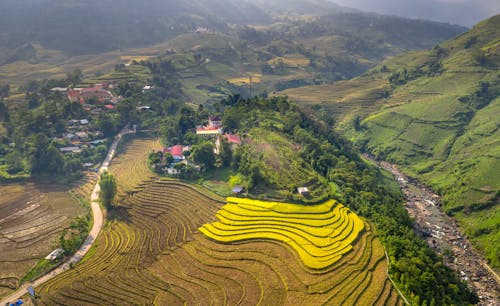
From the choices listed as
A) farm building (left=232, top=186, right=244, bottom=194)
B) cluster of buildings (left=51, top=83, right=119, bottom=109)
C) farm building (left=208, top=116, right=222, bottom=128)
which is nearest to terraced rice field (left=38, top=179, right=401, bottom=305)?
farm building (left=232, top=186, right=244, bottom=194)

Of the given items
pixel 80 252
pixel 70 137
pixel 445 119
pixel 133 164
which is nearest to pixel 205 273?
pixel 80 252

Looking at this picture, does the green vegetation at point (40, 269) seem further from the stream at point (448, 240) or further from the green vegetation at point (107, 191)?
the stream at point (448, 240)

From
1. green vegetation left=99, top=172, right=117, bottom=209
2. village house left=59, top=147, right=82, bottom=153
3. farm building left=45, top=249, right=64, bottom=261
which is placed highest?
green vegetation left=99, top=172, right=117, bottom=209

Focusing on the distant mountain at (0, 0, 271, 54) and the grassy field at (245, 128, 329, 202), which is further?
the distant mountain at (0, 0, 271, 54)

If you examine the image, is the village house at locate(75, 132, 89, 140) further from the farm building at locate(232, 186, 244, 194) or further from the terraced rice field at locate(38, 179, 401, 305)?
the farm building at locate(232, 186, 244, 194)

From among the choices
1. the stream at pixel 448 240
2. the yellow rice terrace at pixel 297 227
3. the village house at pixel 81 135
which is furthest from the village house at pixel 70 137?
the stream at pixel 448 240

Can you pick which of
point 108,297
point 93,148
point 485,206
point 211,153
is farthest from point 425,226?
point 93,148

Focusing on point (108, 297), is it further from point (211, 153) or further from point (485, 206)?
point (485, 206)

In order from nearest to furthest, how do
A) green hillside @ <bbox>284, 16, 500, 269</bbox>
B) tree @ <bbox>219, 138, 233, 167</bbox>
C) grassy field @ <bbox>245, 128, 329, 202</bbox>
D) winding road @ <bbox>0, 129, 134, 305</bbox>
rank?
winding road @ <bbox>0, 129, 134, 305</bbox> → grassy field @ <bbox>245, 128, 329, 202</bbox> → tree @ <bbox>219, 138, 233, 167</bbox> → green hillside @ <bbox>284, 16, 500, 269</bbox>

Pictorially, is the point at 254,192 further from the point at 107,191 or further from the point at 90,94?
the point at 90,94
